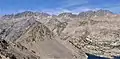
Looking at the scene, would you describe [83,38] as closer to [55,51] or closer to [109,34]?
[109,34]

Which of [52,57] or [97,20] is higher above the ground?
[97,20]

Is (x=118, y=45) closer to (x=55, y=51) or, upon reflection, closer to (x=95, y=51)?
(x=95, y=51)

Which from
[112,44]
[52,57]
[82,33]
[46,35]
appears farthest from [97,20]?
[52,57]

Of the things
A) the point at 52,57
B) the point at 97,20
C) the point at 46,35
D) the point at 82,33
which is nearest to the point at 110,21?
the point at 97,20

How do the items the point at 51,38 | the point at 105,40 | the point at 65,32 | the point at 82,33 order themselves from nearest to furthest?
the point at 51,38
the point at 105,40
the point at 82,33
the point at 65,32

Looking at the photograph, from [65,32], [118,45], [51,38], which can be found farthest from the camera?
[65,32]

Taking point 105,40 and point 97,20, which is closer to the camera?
point 105,40
